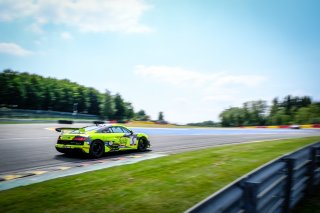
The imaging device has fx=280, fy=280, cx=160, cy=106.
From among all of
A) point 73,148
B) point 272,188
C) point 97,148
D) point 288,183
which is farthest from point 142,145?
point 272,188

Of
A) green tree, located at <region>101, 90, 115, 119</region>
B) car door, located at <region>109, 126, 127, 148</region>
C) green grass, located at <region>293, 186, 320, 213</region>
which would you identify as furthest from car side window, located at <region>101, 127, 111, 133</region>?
green tree, located at <region>101, 90, 115, 119</region>

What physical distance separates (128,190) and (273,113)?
132 metres

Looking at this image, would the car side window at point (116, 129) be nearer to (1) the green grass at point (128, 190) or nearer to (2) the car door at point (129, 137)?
(2) the car door at point (129, 137)

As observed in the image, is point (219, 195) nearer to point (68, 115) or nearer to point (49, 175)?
point (49, 175)

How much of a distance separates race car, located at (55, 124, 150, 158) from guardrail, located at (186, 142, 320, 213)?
686cm

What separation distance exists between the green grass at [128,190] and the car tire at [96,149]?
2591 millimetres

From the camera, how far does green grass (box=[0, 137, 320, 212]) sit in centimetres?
459

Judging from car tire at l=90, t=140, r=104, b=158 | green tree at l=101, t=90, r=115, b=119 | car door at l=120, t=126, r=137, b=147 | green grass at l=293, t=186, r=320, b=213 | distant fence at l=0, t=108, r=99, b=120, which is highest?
green tree at l=101, t=90, r=115, b=119

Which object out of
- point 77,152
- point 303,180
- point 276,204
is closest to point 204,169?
point 303,180

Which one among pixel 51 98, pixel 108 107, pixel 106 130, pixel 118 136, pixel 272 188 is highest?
pixel 51 98

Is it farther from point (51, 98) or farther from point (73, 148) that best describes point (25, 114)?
point (51, 98)

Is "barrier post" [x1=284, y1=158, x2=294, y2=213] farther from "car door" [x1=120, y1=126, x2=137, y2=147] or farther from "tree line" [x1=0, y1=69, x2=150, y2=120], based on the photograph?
"tree line" [x1=0, y1=69, x2=150, y2=120]

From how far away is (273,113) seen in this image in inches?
4990

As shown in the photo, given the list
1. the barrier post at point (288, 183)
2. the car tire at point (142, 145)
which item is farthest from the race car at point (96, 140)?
the barrier post at point (288, 183)
